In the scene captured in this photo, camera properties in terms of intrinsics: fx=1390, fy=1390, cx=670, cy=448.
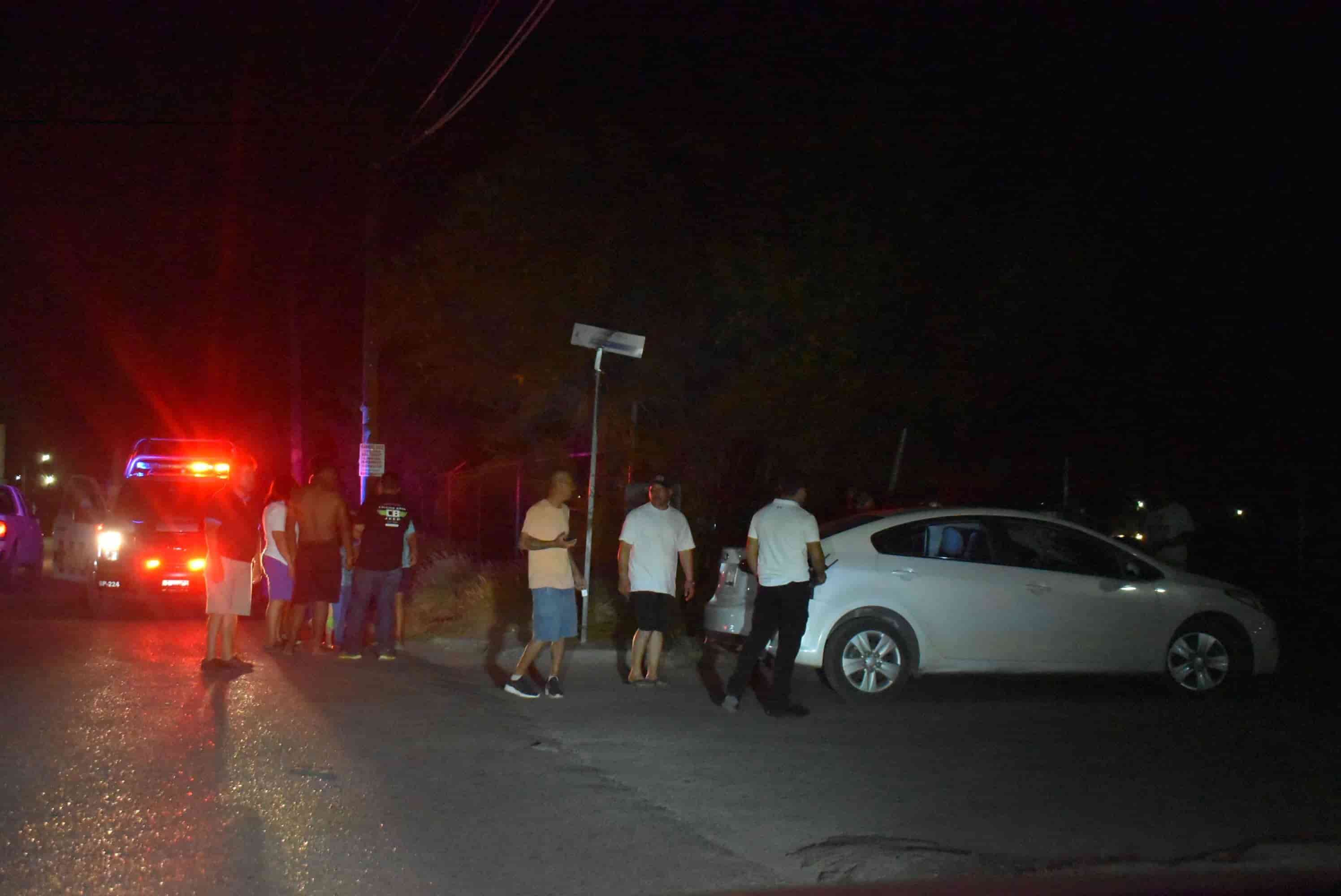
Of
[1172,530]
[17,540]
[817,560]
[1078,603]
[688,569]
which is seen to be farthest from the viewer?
[17,540]

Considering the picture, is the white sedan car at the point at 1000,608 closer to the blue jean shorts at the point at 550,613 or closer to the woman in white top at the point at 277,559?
the blue jean shorts at the point at 550,613

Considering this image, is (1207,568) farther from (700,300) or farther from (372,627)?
(372,627)

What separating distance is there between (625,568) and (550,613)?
0.70 meters

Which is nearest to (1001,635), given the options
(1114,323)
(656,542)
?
(656,542)

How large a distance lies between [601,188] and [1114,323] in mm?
6211

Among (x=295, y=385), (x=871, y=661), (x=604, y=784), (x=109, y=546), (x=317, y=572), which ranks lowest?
(x=604, y=784)

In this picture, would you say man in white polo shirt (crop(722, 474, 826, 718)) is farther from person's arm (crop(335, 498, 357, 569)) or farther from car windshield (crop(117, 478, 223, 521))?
car windshield (crop(117, 478, 223, 521))

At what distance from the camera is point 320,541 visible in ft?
39.4

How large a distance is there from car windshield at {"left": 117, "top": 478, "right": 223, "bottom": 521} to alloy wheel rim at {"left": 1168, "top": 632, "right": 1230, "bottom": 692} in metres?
10.8

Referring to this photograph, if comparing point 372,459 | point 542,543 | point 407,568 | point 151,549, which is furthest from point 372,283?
point 542,543

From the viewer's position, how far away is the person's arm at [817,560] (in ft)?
31.5

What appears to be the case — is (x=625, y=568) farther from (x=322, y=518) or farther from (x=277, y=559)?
(x=277, y=559)

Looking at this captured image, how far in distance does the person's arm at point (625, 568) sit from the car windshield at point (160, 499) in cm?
751

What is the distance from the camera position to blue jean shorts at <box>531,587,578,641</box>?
1023cm
